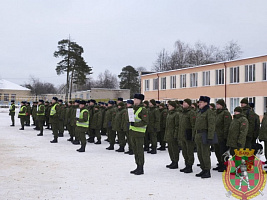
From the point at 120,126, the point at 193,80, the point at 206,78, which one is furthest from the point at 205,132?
the point at 193,80

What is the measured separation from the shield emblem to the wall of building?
20.3m

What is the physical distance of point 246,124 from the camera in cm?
886

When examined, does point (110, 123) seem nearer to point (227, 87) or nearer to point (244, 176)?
point (244, 176)

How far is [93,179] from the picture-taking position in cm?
817

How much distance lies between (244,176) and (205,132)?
1.42m

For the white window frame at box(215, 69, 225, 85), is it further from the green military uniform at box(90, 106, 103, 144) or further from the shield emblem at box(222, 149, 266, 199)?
the shield emblem at box(222, 149, 266, 199)

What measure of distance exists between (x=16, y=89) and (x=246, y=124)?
78199mm

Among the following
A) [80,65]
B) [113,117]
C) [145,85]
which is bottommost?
[113,117]

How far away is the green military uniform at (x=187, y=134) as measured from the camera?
9125 mm

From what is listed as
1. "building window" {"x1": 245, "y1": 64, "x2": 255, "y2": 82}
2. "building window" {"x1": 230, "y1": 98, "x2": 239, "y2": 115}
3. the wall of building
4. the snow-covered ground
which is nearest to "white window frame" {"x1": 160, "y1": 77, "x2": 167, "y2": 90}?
the wall of building

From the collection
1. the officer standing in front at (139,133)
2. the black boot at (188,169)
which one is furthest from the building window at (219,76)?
the officer standing in front at (139,133)

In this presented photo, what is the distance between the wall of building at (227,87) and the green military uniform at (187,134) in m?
20.7

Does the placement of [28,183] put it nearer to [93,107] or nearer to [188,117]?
[188,117]

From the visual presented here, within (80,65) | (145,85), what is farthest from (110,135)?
(80,65)
